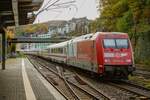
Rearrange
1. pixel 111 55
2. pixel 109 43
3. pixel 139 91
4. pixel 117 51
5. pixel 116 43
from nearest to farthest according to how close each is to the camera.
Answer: pixel 139 91 < pixel 111 55 < pixel 117 51 < pixel 109 43 < pixel 116 43

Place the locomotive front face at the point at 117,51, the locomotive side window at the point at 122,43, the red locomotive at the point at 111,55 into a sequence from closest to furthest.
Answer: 1. the red locomotive at the point at 111,55
2. the locomotive front face at the point at 117,51
3. the locomotive side window at the point at 122,43

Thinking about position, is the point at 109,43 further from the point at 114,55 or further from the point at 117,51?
the point at 114,55

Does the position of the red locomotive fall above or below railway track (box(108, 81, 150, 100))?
above

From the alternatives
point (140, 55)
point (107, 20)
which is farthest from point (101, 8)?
point (140, 55)

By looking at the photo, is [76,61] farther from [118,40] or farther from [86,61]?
[118,40]

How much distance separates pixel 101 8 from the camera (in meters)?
64.8

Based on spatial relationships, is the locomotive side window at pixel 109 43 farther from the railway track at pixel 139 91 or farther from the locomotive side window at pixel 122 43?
the railway track at pixel 139 91

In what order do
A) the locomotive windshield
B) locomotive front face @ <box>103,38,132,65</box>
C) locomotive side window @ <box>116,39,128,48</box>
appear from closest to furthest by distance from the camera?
locomotive front face @ <box>103,38,132,65</box>, the locomotive windshield, locomotive side window @ <box>116,39,128,48</box>

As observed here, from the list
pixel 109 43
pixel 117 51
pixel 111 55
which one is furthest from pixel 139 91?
pixel 109 43

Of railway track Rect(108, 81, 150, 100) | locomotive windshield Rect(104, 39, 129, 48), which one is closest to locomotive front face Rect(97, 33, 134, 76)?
locomotive windshield Rect(104, 39, 129, 48)

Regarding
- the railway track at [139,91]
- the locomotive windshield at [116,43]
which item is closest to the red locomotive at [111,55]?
the locomotive windshield at [116,43]

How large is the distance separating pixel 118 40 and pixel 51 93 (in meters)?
7.57

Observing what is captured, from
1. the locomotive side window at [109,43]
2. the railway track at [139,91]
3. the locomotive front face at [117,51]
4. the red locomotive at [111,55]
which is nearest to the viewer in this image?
the railway track at [139,91]

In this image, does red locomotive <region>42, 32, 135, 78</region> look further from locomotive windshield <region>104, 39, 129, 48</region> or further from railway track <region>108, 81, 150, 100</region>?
railway track <region>108, 81, 150, 100</region>
